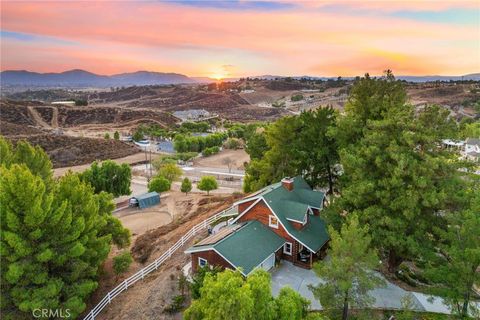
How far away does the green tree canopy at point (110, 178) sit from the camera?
4453 centimetres

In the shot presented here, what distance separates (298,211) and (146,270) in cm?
1086

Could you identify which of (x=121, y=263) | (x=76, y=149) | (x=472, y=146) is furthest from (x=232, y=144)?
(x=121, y=263)

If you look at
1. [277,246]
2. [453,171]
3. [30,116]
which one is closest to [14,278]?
[277,246]

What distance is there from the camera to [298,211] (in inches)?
813

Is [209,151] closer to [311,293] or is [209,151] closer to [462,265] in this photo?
[311,293]

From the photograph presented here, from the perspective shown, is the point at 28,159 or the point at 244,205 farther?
the point at 28,159

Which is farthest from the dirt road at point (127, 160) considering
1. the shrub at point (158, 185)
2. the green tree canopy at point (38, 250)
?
the green tree canopy at point (38, 250)

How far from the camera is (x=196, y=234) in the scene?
2562cm

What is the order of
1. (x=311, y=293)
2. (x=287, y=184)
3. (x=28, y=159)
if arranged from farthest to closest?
(x=28, y=159)
(x=287, y=184)
(x=311, y=293)

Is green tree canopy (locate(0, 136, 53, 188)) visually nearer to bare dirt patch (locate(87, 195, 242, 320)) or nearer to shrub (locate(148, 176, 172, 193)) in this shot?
bare dirt patch (locate(87, 195, 242, 320))

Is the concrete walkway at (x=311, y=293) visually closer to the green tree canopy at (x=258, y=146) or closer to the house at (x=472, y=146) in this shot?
the green tree canopy at (x=258, y=146)

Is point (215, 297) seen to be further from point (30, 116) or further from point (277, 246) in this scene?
point (30, 116)

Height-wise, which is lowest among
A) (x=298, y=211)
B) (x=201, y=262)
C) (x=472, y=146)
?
(x=201, y=262)

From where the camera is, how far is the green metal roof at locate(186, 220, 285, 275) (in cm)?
1766
